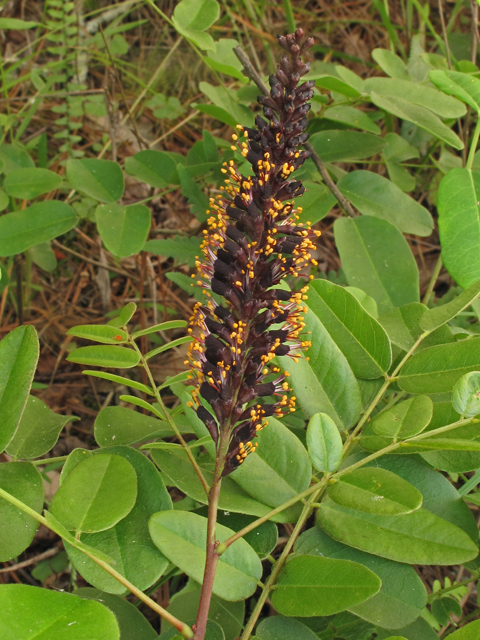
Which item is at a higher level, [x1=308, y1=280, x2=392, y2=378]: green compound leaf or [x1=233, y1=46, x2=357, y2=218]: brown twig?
[x1=233, y1=46, x2=357, y2=218]: brown twig

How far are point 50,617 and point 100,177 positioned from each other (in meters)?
1.84

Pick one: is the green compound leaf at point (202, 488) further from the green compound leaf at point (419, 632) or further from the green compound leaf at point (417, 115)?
the green compound leaf at point (417, 115)

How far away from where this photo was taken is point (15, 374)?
1.43m

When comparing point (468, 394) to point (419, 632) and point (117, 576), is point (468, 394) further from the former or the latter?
point (117, 576)

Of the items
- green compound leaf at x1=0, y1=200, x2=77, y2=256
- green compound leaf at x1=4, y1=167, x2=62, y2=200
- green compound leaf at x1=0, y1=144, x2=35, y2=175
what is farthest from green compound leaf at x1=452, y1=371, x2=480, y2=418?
green compound leaf at x1=0, y1=144, x2=35, y2=175

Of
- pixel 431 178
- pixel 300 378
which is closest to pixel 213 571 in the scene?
pixel 300 378

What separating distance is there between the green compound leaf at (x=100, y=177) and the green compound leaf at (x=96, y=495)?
4.37 feet

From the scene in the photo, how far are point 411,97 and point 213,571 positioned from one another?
190cm

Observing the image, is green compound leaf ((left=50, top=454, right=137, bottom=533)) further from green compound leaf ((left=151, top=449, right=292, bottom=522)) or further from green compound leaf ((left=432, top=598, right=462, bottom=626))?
green compound leaf ((left=432, top=598, right=462, bottom=626))

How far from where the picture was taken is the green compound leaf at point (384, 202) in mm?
2371

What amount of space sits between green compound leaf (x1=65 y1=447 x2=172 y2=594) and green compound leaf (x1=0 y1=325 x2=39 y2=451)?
0.93 feet

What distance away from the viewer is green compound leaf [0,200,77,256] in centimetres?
228

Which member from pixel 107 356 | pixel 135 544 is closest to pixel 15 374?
pixel 107 356

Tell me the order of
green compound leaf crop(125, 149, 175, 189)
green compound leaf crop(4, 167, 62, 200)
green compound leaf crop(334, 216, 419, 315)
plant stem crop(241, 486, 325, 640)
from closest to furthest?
plant stem crop(241, 486, 325, 640) → green compound leaf crop(334, 216, 419, 315) → green compound leaf crop(4, 167, 62, 200) → green compound leaf crop(125, 149, 175, 189)
